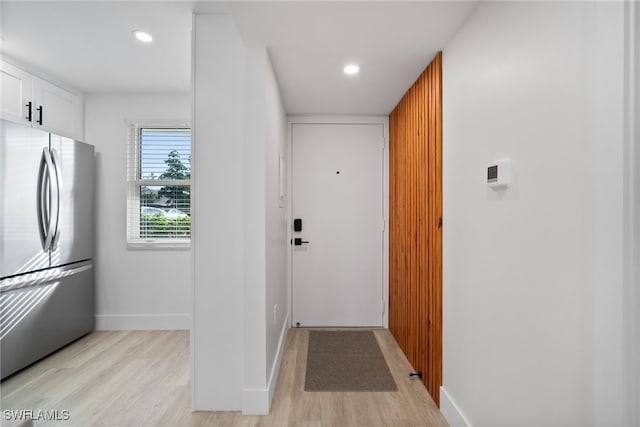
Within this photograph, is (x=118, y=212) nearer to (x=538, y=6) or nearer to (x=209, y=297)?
(x=209, y=297)

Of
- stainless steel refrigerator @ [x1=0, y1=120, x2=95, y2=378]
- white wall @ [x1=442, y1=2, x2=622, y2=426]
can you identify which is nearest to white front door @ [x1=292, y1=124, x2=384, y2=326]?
white wall @ [x1=442, y1=2, x2=622, y2=426]

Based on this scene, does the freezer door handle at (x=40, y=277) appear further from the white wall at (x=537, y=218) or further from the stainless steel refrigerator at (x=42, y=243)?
the white wall at (x=537, y=218)

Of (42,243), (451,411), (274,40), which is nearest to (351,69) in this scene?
(274,40)

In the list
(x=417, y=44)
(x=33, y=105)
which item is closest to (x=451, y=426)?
(x=417, y=44)

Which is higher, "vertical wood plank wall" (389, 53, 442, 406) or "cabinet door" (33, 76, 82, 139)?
"cabinet door" (33, 76, 82, 139)

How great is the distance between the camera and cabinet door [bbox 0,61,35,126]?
2.73 m

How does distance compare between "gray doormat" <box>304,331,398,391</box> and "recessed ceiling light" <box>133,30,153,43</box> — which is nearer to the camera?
"recessed ceiling light" <box>133,30,153,43</box>

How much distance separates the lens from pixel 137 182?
11.7 ft

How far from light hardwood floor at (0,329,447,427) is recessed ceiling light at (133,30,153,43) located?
8.32 ft

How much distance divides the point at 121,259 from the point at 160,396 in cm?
181

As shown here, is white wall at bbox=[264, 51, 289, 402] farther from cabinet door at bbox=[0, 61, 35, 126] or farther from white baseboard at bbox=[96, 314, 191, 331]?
cabinet door at bbox=[0, 61, 35, 126]

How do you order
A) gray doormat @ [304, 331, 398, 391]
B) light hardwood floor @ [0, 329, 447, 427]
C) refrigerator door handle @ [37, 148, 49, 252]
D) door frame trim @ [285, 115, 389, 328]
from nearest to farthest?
1. light hardwood floor @ [0, 329, 447, 427]
2. gray doormat @ [304, 331, 398, 391]
3. refrigerator door handle @ [37, 148, 49, 252]
4. door frame trim @ [285, 115, 389, 328]

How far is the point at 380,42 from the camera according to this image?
80.5 inches

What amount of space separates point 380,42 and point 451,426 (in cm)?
236
